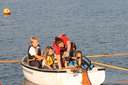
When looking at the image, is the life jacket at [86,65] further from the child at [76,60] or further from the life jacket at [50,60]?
the life jacket at [50,60]

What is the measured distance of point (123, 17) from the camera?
6384 cm

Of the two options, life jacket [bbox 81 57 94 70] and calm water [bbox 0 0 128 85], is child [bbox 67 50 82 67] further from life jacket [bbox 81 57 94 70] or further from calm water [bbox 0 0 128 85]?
calm water [bbox 0 0 128 85]

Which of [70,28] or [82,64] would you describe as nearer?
[82,64]

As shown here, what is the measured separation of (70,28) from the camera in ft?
186

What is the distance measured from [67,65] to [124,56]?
1132 cm

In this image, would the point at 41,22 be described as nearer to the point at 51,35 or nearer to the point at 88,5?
the point at 51,35

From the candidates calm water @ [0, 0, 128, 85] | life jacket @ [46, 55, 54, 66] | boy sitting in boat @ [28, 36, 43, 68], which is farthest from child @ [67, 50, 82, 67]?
calm water @ [0, 0, 128, 85]

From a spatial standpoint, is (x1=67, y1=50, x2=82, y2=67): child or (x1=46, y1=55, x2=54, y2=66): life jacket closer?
(x1=67, y1=50, x2=82, y2=67): child

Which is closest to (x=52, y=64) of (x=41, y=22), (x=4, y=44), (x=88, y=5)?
(x=4, y=44)

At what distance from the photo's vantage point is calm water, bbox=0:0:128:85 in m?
36.2

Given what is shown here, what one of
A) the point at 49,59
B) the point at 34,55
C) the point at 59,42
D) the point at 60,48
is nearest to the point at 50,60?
the point at 49,59

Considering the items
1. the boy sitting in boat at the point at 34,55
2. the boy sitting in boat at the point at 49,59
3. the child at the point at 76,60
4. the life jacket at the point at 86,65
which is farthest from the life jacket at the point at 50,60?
the life jacket at the point at 86,65

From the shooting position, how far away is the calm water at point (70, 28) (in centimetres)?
3622

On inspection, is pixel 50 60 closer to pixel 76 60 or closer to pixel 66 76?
pixel 76 60
